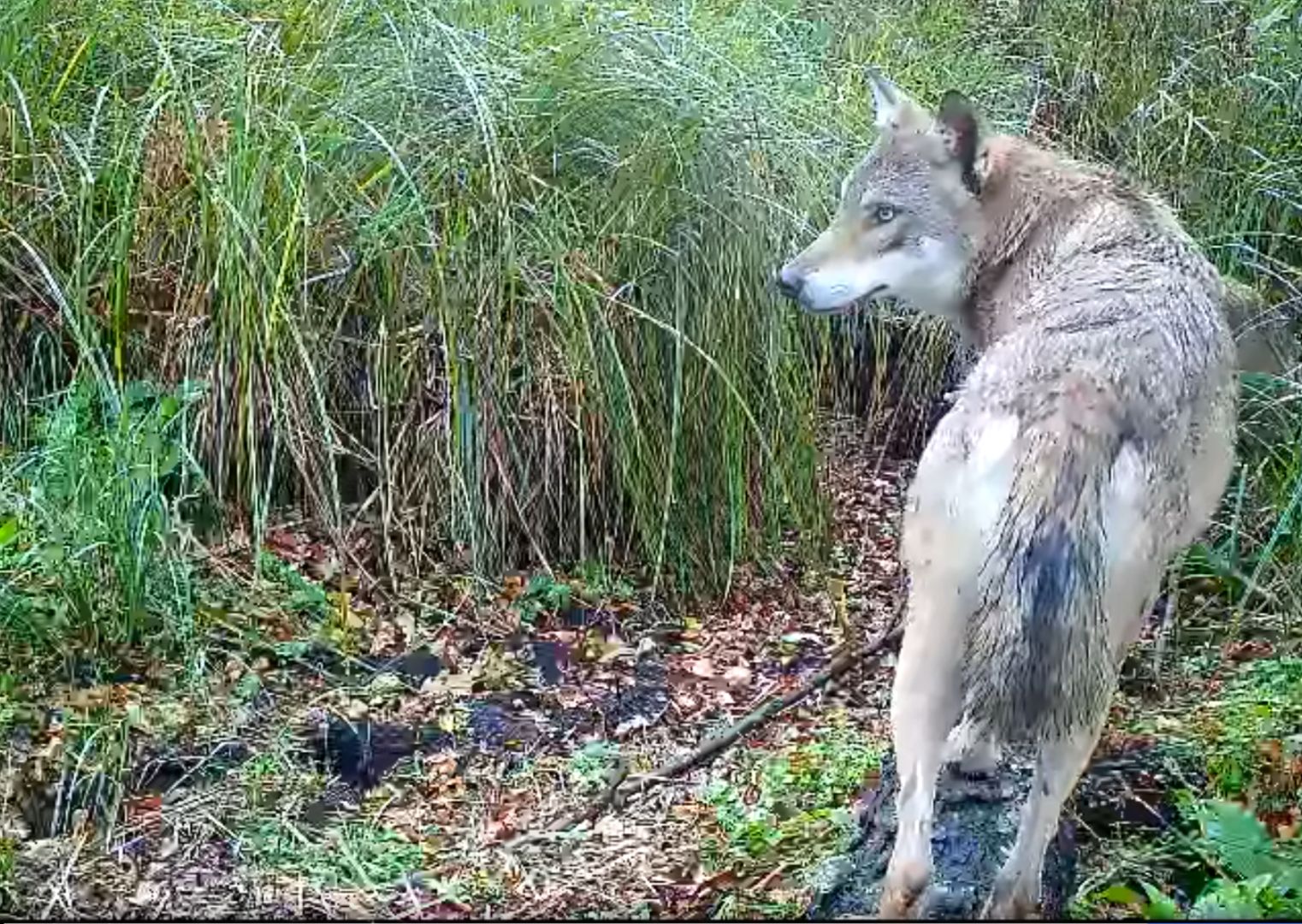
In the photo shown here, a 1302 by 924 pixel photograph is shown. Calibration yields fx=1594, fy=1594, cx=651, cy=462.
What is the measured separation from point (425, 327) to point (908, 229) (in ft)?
6.02

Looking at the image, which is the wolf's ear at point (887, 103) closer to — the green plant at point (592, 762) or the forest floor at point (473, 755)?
the forest floor at point (473, 755)

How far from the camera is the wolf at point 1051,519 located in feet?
9.72

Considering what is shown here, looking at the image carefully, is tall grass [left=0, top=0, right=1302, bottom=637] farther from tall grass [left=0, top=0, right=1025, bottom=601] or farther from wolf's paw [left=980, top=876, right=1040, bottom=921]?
wolf's paw [left=980, top=876, right=1040, bottom=921]

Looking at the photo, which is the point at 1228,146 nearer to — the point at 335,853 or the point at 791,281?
the point at 791,281

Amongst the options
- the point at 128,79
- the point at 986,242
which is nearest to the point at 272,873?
the point at 986,242

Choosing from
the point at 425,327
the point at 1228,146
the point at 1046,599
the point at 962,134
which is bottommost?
the point at 425,327

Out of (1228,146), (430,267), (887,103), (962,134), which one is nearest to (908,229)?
(962,134)

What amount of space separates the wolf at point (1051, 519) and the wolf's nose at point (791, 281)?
2.46 ft

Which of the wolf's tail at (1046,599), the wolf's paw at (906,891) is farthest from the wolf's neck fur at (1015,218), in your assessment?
the wolf's paw at (906,891)

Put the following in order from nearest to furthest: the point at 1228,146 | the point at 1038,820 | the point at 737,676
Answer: the point at 1038,820 → the point at 737,676 → the point at 1228,146

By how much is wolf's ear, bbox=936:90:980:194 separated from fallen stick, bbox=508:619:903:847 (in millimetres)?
1503

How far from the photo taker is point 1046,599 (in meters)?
2.93

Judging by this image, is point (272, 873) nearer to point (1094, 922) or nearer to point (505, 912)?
point (505, 912)

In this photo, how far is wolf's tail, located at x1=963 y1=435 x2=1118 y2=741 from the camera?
2.93 meters
